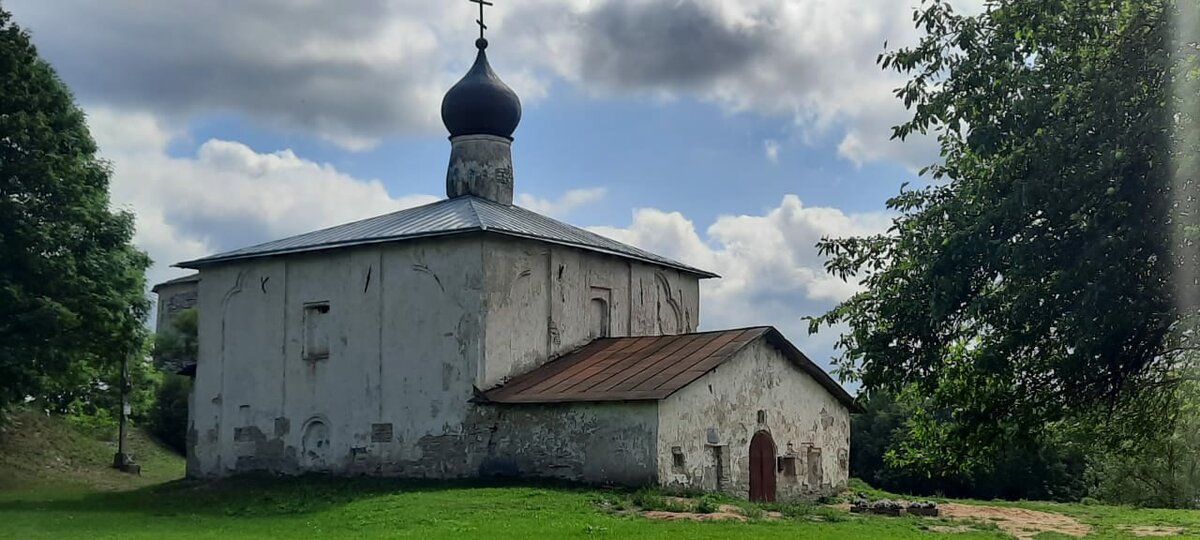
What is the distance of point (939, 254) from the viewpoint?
11.0 meters

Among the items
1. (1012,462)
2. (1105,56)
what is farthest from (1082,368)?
(1012,462)

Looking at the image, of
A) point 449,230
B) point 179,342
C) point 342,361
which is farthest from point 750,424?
point 179,342

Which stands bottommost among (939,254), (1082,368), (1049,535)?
(1049,535)

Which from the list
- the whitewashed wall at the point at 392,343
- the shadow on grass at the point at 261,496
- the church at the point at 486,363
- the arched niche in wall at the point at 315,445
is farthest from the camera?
the arched niche in wall at the point at 315,445

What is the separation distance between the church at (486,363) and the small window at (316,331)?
40mm

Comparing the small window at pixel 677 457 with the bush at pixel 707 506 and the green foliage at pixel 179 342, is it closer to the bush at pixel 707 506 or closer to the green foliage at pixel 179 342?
the bush at pixel 707 506

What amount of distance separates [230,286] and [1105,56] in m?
19.4

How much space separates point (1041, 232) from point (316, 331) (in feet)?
54.0

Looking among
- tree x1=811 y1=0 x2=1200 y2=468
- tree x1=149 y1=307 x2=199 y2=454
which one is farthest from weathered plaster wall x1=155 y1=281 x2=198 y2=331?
tree x1=811 y1=0 x2=1200 y2=468

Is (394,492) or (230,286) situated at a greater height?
(230,286)

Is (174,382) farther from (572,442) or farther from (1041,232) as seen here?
(1041,232)

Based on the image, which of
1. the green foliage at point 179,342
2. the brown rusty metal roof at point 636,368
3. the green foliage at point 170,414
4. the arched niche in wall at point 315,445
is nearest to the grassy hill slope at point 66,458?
the green foliage at point 170,414

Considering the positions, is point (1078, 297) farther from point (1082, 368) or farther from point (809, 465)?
point (809, 465)

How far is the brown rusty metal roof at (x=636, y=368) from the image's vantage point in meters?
19.4
